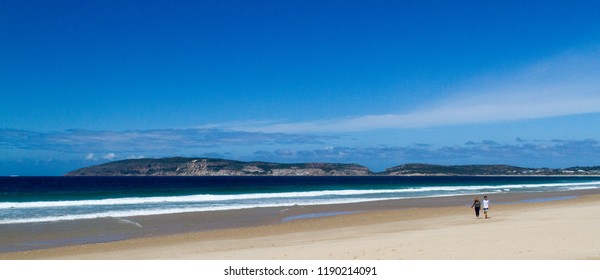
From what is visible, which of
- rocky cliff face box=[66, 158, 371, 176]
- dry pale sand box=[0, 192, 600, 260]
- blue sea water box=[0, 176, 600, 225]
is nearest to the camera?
dry pale sand box=[0, 192, 600, 260]

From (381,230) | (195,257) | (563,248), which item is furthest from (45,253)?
(563,248)

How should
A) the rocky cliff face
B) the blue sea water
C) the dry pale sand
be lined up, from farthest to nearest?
the rocky cliff face, the blue sea water, the dry pale sand

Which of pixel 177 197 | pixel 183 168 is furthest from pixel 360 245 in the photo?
pixel 183 168

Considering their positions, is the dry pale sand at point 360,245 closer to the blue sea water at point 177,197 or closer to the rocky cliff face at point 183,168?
the blue sea water at point 177,197

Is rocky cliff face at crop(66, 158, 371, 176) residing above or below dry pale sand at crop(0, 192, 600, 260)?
above

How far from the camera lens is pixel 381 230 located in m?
17.6

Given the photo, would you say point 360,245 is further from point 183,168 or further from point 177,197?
point 183,168

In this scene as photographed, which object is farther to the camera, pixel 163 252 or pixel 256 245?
pixel 256 245

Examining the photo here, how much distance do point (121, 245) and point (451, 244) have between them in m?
9.08

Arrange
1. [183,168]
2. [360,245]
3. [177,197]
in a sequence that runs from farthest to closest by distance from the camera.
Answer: [183,168] < [177,197] < [360,245]

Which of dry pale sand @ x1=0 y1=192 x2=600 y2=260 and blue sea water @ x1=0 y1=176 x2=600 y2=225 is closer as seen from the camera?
dry pale sand @ x1=0 y1=192 x2=600 y2=260

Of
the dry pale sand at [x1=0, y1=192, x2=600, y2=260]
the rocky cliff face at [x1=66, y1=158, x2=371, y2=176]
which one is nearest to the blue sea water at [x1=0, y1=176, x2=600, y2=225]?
the dry pale sand at [x1=0, y1=192, x2=600, y2=260]

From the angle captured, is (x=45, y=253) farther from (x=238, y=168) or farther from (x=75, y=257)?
(x=238, y=168)

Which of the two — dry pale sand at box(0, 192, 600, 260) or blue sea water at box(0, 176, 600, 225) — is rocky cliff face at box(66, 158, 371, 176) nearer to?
blue sea water at box(0, 176, 600, 225)
